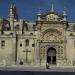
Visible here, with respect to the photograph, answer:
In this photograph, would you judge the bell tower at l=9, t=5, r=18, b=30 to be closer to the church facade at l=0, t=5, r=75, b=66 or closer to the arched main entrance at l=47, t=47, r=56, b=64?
the church facade at l=0, t=5, r=75, b=66

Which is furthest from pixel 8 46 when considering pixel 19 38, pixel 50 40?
pixel 50 40

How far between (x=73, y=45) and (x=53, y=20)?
722 centimetres

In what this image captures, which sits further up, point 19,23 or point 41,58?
point 19,23

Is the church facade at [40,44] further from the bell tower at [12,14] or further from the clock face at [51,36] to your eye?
the bell tower at [12,14]

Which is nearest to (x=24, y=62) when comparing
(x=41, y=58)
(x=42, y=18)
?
(x=41, y=58)

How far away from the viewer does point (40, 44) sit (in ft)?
310

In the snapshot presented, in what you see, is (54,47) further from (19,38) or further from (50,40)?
(19,38)

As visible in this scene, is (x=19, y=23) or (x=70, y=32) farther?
(x=19, y=23)

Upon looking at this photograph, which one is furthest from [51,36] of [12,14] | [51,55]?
[12,14]

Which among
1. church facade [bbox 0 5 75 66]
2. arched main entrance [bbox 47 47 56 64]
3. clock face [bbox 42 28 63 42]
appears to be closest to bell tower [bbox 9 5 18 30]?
church facade [bbox 0 5 75 66]

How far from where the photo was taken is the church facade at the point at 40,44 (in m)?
93.4

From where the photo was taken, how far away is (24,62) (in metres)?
93.4

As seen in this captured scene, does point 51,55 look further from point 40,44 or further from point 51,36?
point 51,36

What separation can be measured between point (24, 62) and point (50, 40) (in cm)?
741
